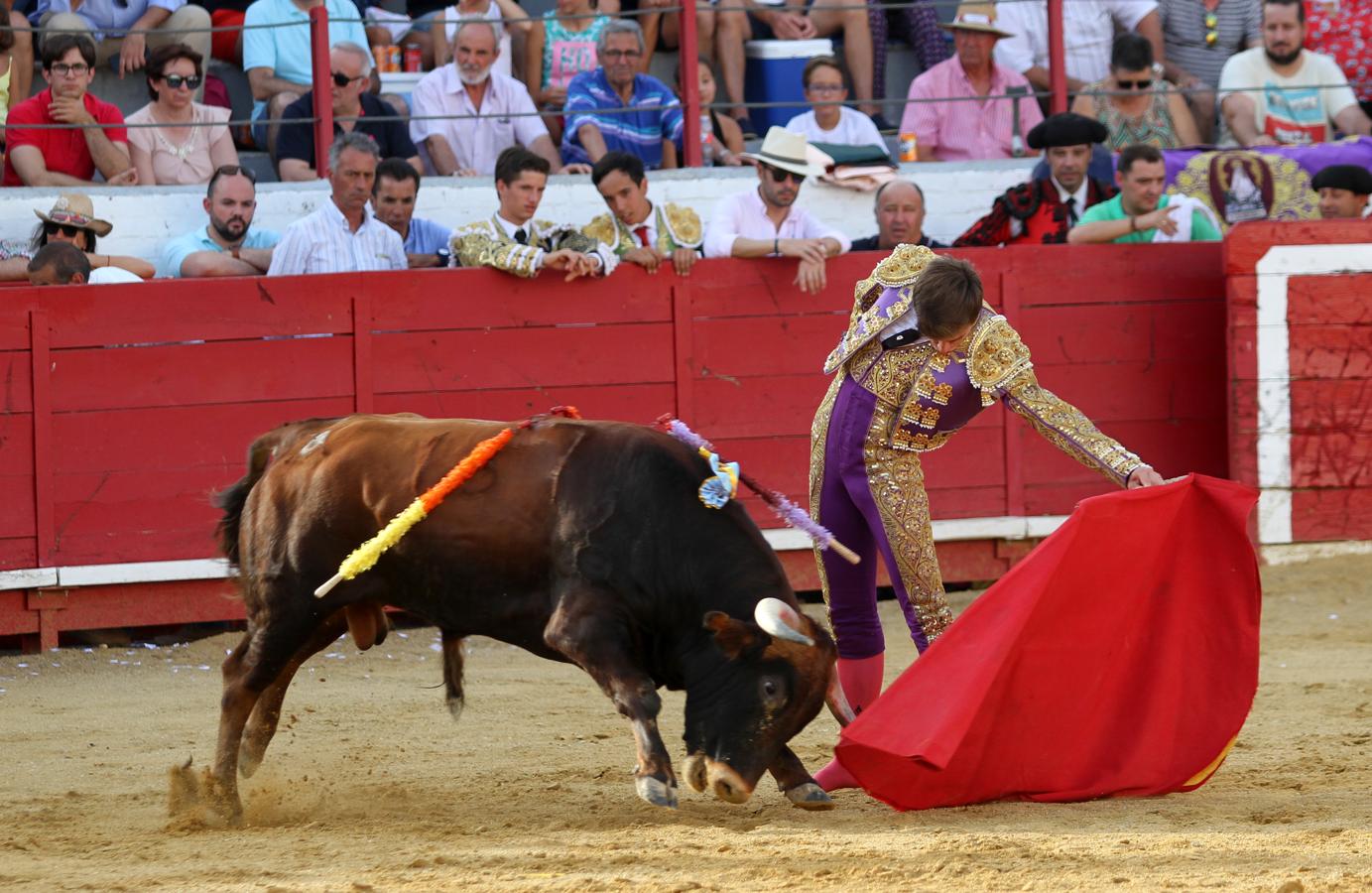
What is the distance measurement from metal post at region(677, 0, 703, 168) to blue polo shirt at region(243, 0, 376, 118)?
1.25 m

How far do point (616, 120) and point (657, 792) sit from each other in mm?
4393

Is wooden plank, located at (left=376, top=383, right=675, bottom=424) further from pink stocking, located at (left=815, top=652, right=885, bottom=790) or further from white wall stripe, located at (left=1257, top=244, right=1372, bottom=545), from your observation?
pink stocking, located at (left=815, top=652, right=885, bottom=790)

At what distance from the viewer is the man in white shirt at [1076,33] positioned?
8.16 metres

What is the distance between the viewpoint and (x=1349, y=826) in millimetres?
3402

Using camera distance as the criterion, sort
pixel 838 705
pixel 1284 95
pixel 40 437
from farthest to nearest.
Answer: pixel 1284 95, pixel 40 437, pixel 838 705

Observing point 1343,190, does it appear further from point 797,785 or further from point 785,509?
point 797,785

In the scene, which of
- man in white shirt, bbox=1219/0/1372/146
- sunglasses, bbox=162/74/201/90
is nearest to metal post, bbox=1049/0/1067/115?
man in white shirt, bbox=1219/0/1372/146

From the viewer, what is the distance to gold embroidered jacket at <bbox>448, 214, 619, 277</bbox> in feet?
20.5

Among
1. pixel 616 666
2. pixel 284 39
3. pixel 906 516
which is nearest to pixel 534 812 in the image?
pixel 616 666

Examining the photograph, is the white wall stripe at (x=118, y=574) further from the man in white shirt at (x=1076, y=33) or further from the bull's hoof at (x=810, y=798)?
the man in white shirt at (x=1076, y=33)

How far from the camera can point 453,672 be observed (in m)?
4.12

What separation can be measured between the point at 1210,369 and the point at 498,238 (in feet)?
9.27

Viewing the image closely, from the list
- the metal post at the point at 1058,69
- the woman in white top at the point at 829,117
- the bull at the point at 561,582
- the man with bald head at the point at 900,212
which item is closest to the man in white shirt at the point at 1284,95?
the metal post at the point at 1058,69

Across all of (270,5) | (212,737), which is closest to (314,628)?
(212,737)
